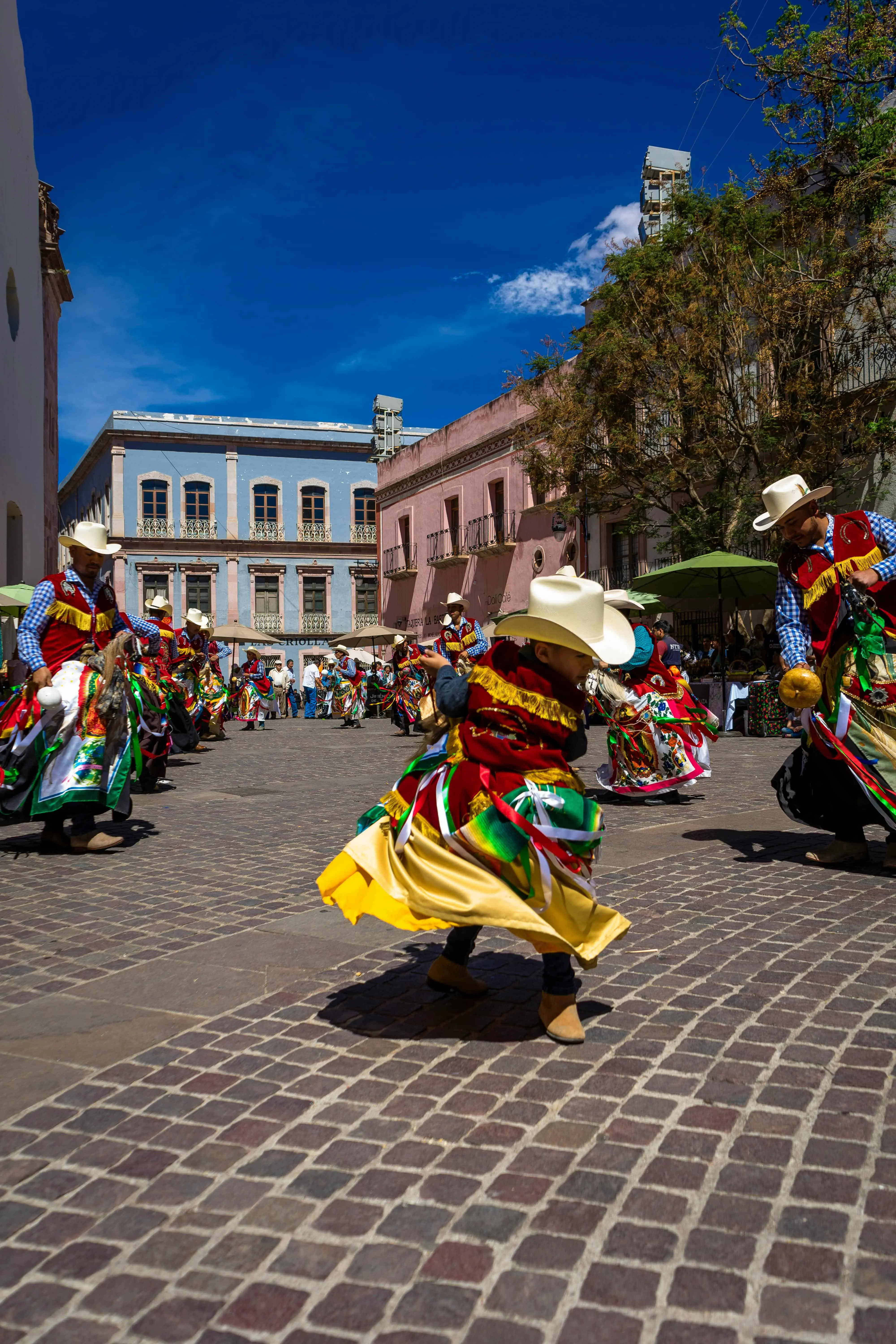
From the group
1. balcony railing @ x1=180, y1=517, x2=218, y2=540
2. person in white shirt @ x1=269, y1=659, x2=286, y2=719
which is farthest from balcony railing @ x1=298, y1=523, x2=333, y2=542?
person in white shirt @ x1=269, y1=659, x2=286, y2=719

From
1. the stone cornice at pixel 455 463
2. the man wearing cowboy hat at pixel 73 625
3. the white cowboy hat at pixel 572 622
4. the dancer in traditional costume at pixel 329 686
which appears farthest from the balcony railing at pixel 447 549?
the white cowboy hat at pixel 572 622

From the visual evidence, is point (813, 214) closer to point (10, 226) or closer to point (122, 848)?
point (10, 226)

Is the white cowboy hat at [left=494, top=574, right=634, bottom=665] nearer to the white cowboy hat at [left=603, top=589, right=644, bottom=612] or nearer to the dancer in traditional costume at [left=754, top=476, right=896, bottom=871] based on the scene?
the dancer in traditional costume at [left=754, top=476, right=896, bottom=871]

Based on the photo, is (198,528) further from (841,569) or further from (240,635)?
(841,569)

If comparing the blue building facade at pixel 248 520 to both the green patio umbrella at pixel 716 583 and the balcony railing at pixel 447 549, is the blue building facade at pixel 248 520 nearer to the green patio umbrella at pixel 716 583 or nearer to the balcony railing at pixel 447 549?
the balcony railing at pixel 447 549

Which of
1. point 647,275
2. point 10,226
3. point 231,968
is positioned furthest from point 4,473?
point 231,968

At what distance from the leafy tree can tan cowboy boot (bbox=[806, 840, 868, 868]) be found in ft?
47.8

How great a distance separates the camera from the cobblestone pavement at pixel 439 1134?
2049mm

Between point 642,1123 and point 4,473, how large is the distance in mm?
18127

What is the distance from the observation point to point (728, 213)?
2033cm

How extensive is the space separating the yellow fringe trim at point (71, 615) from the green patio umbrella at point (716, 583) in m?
10.9

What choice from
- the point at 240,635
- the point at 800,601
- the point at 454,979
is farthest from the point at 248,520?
the point at 454,979

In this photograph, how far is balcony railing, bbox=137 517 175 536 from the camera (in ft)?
161

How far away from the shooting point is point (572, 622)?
11.0 feet
